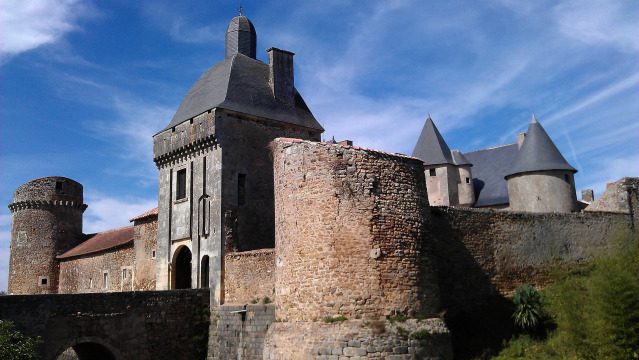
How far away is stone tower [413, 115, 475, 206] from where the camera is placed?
28.0m

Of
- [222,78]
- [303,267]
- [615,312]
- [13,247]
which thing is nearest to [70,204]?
[13,247]

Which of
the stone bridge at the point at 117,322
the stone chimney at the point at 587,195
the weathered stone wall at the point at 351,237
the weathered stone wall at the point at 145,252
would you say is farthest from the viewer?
the stone chimney at the point at 587,195

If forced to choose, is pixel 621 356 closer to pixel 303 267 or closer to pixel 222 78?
pixel 303 267

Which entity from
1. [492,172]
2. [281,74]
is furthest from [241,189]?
[492,172]

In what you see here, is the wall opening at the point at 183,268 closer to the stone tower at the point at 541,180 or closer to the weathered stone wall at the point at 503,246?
the weathered stone wall at the point at 503,246

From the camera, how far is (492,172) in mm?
29578

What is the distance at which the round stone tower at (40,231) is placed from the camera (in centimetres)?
3606

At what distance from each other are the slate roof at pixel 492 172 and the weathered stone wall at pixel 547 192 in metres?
2.47

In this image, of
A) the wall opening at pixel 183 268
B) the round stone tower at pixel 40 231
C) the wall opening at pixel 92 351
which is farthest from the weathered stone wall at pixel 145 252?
the round stone tower at pixel 40 231

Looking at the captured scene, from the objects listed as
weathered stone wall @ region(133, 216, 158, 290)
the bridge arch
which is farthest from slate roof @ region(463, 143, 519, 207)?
the bridge arch

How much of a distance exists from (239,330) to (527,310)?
345 inches

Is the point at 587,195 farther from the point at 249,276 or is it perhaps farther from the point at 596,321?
the point at 249,276

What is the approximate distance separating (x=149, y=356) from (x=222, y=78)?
10641 mm

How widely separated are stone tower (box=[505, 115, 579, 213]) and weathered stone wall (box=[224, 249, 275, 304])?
41.1 ft
